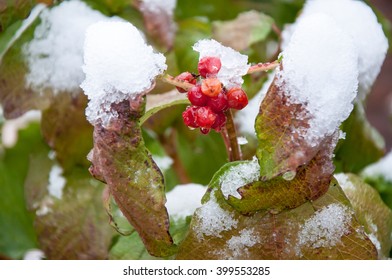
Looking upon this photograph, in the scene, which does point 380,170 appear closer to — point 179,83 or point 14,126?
point 179,83

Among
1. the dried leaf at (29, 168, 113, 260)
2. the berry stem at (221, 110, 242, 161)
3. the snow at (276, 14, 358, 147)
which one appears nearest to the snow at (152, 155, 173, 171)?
the dried leaf at (29, 168, 113, 260)

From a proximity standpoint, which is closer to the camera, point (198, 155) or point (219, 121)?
point (219, 121)

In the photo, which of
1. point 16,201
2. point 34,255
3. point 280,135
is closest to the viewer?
point 280,135

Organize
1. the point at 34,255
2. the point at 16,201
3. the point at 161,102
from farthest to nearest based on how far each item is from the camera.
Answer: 1. the point at 16,201
2. the point at 34,255
3. the point at 161,102

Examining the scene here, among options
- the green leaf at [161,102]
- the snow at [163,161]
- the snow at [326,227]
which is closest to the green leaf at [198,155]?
the snow at [163,161]

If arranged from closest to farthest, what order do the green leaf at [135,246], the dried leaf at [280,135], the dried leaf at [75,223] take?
1. the dried leaf at [280,135]
2. the green leaf at [135,246]
3. the dried leaf at [75,223]

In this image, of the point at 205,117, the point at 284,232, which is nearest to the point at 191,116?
the point at 205,117

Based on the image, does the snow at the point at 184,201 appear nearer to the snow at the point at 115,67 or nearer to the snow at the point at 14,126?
the snow at the point at 115,67
